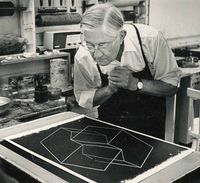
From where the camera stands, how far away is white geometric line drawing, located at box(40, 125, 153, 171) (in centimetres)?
113

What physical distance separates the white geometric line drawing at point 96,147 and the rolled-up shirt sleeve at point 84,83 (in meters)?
0.39

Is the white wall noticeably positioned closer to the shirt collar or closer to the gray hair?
the shirt collar

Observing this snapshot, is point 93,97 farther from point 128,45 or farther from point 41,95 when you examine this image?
point 41,95

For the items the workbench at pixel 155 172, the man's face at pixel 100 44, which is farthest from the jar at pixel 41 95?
the workbench at pixel 155 172

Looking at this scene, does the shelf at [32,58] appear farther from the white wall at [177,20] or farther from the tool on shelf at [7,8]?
the white wall at [177,20]

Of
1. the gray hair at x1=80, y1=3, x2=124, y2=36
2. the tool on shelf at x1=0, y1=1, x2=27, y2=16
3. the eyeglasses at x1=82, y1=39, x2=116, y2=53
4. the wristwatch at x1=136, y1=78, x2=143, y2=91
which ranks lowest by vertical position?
the wristwatch at x1=136, y1=78, x2=143, y2=91

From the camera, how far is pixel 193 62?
3.55 m

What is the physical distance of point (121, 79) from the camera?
1655mm

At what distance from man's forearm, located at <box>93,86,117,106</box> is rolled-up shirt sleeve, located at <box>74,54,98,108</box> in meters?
0.02

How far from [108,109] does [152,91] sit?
310 millimetres

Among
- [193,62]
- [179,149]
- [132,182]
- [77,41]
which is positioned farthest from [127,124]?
[193,62]

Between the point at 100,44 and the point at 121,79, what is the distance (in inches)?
9.5

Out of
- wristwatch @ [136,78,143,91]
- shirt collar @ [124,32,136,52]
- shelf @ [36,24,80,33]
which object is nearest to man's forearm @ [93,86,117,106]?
wristwatch @ [136,78,143,91]

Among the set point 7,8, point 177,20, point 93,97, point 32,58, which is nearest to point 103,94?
point 93,97
